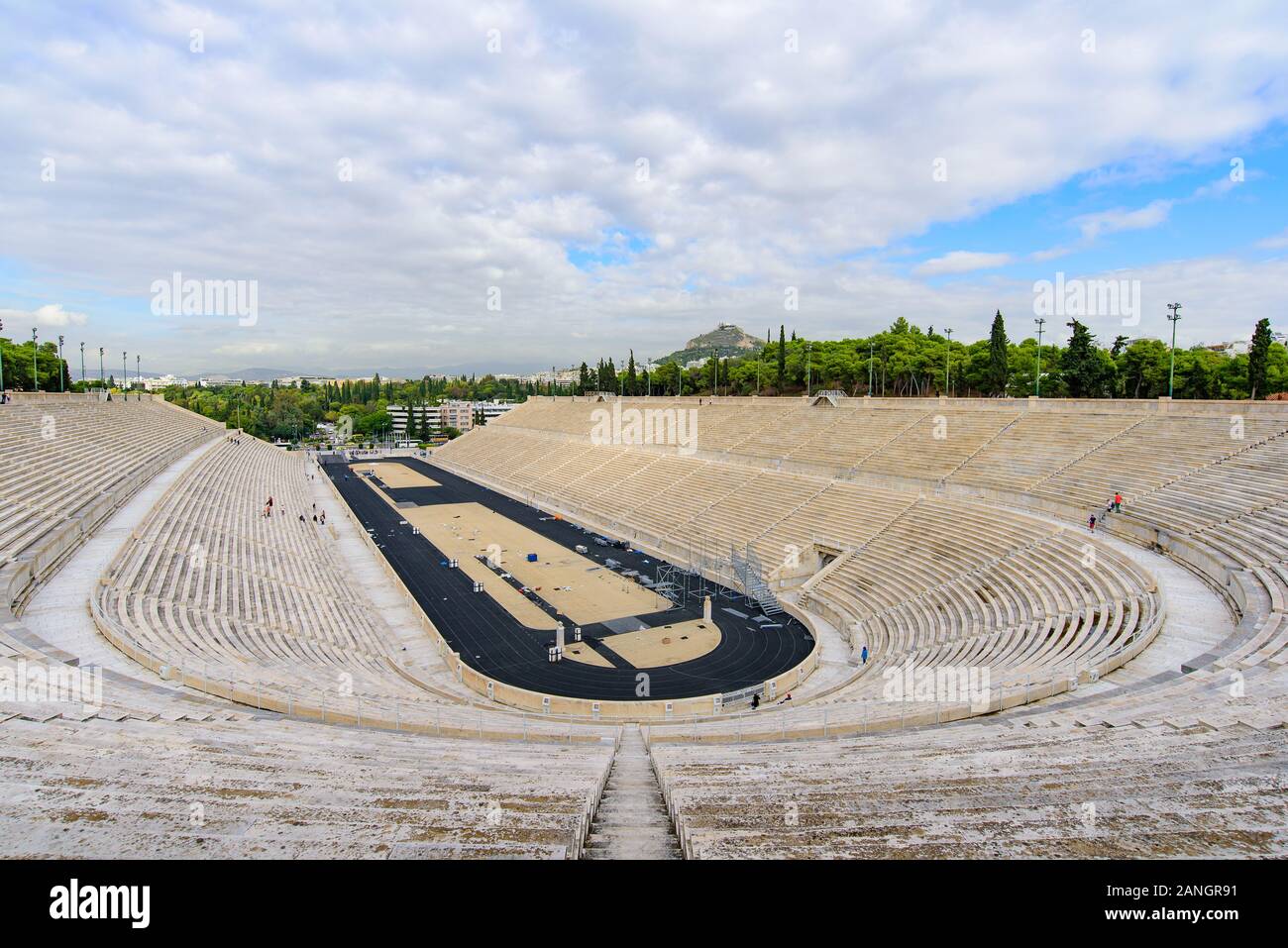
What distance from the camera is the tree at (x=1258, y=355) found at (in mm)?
35906

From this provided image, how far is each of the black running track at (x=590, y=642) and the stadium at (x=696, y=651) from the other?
0.58 feet

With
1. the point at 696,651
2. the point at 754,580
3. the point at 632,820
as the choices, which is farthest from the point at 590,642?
the point at 632,820

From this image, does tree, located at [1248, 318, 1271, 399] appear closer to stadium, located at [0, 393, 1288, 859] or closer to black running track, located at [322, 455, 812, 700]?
stadium, located at [0, 393, 1288, 859]

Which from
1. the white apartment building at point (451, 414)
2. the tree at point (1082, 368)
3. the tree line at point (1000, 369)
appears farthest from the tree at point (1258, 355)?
the white apartment building at point (451, 414)

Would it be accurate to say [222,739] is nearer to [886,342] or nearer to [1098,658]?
[1098,658]

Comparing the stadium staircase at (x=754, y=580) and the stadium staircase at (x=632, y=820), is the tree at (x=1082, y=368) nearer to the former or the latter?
the stadium staircase at (x=754, y=580)

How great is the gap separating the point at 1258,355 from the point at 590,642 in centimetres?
4040

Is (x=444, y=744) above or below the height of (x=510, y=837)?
below

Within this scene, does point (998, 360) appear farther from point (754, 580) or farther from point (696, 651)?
point (696, 651)

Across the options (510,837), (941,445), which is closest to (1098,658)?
(510,837)

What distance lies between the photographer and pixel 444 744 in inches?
382
